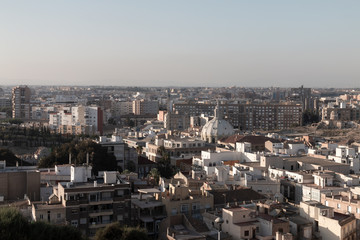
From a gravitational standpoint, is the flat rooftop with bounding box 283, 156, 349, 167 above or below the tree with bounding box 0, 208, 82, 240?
below

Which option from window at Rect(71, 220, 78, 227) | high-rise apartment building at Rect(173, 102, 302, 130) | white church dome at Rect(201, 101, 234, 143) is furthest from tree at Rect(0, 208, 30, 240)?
high-rise apartment building at Rect(173, 102, 302, 130)

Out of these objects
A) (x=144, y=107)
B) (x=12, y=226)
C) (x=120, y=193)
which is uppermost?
(x=120, y=193)

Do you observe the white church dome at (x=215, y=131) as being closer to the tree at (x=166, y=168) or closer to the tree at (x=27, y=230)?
the tree at (x=166, y=168)

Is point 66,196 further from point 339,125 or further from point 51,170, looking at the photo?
point 339,125

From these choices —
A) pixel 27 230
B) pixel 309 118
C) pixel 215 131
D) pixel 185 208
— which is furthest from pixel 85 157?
pixel 309 118

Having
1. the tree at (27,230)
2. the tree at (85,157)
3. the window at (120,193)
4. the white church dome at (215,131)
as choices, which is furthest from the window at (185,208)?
the white church dome at (215,131)

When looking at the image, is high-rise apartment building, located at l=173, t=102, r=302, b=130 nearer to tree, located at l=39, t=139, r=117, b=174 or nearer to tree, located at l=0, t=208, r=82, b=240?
tree, located at l=39, t=139, r=117, b=174

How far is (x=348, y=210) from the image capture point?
20.4m

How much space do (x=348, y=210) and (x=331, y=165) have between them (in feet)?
31.2

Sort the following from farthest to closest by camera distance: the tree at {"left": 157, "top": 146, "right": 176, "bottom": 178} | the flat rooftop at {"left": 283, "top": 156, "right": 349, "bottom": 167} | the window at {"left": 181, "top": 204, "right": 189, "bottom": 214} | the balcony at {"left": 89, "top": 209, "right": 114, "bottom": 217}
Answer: the tree at {"left": 157, "top": 146, "right": 176, "bottom": 178} < the flat rooftop at {"left": 283, "top": 156, "right": 349, "bottom": 167} < the window at {"left": 181, "top": 204, "right": 189, "bottom": 214} < the balcony at {"left": 89, "top": 209, "right": 114, "bottom": 217}

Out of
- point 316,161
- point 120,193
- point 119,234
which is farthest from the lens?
point 316,161

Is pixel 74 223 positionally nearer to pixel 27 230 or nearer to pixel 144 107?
pixel 27 230

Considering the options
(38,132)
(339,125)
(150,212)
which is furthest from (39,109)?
(150,212)

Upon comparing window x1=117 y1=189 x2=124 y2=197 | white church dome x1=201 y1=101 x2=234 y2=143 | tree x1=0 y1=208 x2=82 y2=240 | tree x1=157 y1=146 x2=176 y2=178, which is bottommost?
tree x1=157 y1=146 x2=176 y2=178
